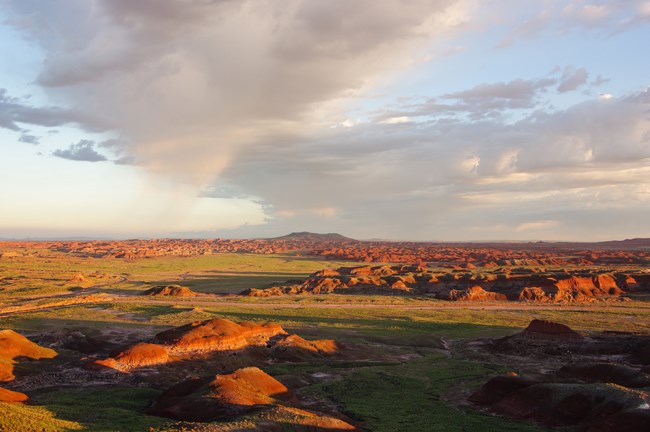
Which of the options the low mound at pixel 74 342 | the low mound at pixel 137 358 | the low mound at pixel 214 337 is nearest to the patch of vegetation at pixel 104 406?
the low mound at pixel 137 358

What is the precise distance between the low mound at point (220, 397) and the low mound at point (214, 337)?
35.7ft

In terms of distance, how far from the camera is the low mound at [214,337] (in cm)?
4041

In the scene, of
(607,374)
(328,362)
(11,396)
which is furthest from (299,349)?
(607,374)

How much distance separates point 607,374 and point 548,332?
14.4 metres

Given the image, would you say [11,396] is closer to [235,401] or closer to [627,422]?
[235,401]

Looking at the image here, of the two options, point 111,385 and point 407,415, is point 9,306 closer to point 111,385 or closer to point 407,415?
point 111,385

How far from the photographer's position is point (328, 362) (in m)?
41.0

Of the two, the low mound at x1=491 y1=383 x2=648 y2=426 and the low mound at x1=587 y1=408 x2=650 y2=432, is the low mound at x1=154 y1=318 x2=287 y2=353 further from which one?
the low mound at x1=587 y1=408 x2=650 y2=432

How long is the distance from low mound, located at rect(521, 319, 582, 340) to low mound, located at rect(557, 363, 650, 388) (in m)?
11.2

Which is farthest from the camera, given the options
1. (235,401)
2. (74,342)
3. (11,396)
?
(74,342)

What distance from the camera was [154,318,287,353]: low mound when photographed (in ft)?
133

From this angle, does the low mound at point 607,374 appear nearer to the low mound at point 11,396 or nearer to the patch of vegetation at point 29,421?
the patch of vegetation at point 29,421

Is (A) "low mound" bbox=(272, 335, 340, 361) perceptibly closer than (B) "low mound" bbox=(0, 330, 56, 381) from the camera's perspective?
No

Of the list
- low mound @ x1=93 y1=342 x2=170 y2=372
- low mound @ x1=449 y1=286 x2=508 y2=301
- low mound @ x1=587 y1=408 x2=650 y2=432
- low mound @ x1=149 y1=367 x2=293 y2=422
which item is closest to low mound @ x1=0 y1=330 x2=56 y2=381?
low mound @ x1=93 y1=342 x2=170 y2=372
